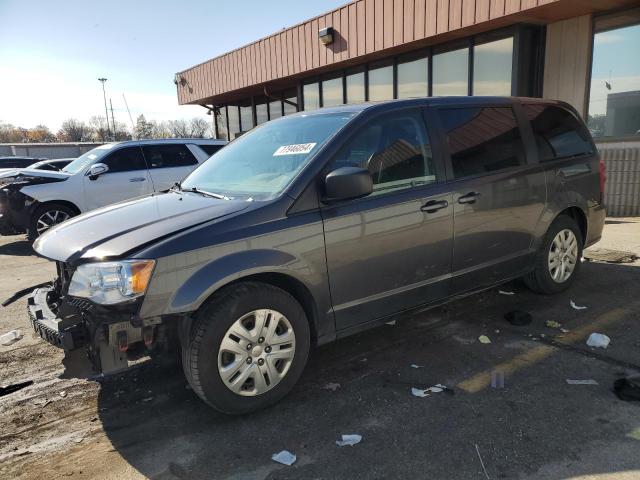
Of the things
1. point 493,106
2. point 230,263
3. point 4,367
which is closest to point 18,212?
point 4,367

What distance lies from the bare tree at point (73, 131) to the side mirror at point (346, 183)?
77400 millimetres

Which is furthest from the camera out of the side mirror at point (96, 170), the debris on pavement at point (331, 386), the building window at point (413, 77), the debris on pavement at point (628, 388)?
the building window at point (413, 77)

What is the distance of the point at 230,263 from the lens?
2.74 metres

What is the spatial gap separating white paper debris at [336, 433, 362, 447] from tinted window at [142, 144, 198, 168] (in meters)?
7.59

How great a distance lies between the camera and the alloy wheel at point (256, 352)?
9.13 ft

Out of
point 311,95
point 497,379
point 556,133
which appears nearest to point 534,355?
point 497,379

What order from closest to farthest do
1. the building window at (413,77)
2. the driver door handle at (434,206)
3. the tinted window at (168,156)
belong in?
the driver door handle at (434,206)
the tinted window at (168,156)
the building window at (413,77)

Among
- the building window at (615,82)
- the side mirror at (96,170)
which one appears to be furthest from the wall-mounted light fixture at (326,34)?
the side mirror at (96,170)

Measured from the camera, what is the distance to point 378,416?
2859 millimetres

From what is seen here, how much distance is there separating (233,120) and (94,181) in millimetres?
12408

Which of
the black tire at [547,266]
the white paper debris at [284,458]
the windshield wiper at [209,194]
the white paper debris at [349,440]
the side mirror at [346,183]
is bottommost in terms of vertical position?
the white paper debris at [284,458]

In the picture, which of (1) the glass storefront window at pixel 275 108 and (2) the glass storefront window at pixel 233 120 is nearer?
(1) the glass storefront window at pixel 275 108

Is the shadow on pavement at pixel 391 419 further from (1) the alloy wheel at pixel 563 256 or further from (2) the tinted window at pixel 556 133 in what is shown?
(2) the tinted window at pixel 556 133

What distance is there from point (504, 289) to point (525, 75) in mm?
6238
